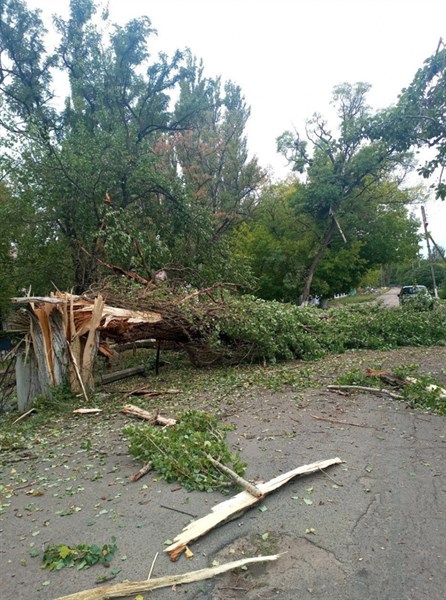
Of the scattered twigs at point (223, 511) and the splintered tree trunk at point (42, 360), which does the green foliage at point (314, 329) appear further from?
the scattered twigs at point (223, 511)

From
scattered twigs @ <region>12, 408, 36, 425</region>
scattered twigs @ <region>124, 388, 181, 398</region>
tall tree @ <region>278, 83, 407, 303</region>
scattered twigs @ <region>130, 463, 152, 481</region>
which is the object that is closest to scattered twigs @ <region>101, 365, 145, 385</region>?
scattered twigs @ <region>124, 388, 181, 398</region>

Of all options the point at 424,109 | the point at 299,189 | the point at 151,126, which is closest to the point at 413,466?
the point at 424,109

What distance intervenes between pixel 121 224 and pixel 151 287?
3337 mm

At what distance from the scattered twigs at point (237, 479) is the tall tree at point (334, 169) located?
17627mm

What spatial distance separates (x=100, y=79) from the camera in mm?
15055

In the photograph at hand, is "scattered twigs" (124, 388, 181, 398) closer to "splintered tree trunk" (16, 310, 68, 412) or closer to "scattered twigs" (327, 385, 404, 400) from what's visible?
"splintered tree trunk" (16, 310, 68, 412)

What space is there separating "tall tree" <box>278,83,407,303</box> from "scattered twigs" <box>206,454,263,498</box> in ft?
57.8

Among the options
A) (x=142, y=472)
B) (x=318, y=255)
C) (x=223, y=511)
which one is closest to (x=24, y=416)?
(x=142, y=472)

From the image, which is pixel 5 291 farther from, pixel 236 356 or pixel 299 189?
pixel 299 189

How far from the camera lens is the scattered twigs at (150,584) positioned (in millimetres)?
2205

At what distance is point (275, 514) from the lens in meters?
2.97

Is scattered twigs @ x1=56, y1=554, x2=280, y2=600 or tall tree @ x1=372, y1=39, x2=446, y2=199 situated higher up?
tall tree @ x1=372, y1=39, x2=446, y2=199

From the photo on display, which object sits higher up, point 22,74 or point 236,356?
point 22,74

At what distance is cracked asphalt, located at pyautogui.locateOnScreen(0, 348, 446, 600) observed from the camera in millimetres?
2330
